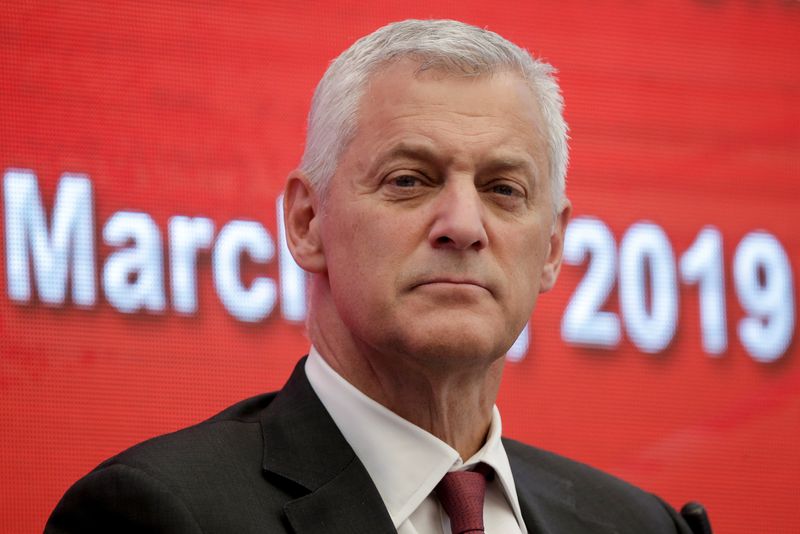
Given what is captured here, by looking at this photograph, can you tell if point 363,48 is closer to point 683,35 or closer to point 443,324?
point 443,324

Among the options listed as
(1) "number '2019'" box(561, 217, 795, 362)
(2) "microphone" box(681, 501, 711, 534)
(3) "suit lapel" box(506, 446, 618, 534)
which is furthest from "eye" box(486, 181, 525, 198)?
(1) "number '2019'" box(561, 217, 795, 362)

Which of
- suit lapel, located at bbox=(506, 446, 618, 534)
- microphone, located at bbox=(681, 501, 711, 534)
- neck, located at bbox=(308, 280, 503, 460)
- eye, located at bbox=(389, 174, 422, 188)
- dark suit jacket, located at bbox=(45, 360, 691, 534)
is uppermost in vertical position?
eye, located at bbox=(389, 174, 422, 188)

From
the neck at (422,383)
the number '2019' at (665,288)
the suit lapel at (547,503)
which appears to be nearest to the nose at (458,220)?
the neck at (422,383)

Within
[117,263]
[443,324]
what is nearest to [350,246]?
[443,324]

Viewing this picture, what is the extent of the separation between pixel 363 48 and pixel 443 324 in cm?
60

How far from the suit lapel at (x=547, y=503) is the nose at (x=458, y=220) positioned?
581 mm

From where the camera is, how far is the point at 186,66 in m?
3.50

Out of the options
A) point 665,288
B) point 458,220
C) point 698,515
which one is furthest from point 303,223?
point 665,288

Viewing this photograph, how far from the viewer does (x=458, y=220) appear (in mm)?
2557

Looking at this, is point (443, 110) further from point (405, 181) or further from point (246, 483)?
point (246, 483)

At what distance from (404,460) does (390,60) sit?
753 mm

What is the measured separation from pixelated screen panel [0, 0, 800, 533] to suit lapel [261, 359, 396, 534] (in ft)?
2.25

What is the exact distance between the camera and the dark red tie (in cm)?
257

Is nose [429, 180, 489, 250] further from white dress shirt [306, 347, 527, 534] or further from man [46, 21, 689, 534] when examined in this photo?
white dress shirt [306, 347, 527, 534]
